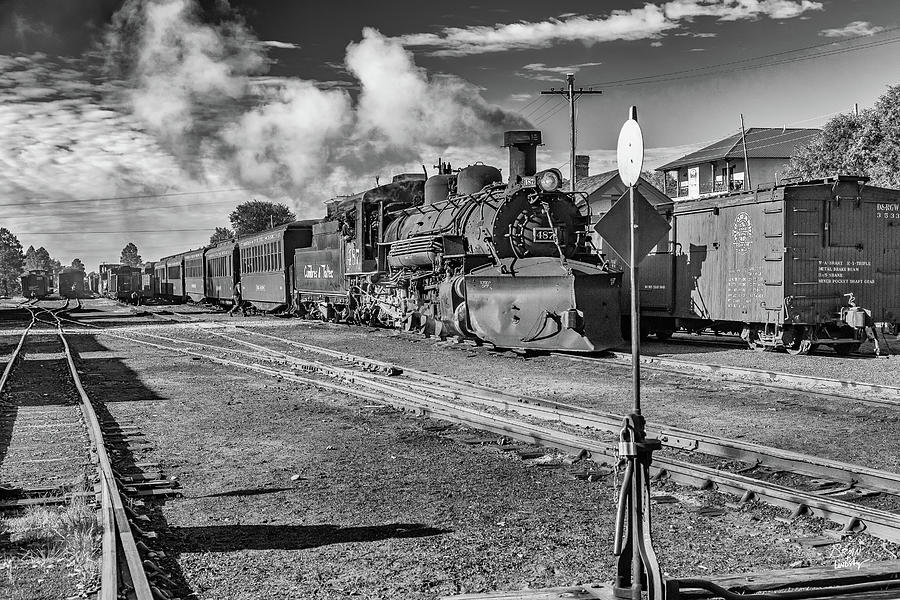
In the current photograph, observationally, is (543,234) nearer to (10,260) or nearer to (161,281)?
(161,281)

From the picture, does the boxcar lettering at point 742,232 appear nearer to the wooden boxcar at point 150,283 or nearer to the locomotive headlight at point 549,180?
the locomotive headlight at point 549,180

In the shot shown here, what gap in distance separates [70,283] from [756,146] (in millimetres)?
60600

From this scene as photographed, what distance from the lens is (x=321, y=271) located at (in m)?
25.0

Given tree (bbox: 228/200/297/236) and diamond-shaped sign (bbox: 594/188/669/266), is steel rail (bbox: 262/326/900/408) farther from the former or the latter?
Result: tree (bbox: 228/200/297/236)

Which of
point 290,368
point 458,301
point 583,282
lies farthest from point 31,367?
point 583,282

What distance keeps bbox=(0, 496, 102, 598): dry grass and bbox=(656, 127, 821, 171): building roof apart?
2151 inches

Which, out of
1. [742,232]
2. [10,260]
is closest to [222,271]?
[742,232]

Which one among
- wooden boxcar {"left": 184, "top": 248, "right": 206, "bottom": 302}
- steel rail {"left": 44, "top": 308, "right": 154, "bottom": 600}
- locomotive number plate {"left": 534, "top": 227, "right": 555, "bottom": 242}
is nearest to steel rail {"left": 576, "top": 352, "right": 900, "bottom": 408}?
locomotive number plate {"left": 534, "top": 227, "right": 555, "bottom": 242}

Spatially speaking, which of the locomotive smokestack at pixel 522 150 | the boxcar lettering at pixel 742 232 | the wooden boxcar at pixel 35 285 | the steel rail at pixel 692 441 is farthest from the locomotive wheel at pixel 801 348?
the wooden boxcar at pixel 35 285

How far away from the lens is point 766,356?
48.0 feet

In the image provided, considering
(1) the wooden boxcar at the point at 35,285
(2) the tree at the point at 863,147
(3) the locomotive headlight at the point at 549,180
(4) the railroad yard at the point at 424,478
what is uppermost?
(2) the tree at the point at 863,147

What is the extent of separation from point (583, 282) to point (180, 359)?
25.7 feet

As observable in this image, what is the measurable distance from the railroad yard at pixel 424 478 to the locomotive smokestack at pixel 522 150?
591 centimetres

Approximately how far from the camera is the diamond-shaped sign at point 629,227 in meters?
4.19
